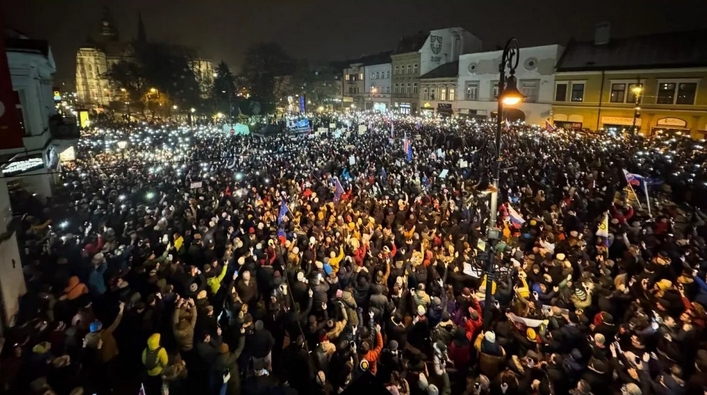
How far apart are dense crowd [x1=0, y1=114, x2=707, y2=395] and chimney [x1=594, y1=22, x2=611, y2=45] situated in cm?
2417

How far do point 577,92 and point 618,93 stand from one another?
330 cm

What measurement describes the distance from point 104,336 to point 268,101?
4214 centimetres

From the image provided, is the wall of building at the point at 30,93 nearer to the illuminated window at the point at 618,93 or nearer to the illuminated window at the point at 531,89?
the illuminated window at the point at 531,89

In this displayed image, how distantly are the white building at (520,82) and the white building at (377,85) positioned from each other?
14700mm

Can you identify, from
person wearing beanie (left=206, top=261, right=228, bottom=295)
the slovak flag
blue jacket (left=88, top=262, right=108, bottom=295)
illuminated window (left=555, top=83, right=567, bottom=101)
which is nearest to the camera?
blue jacket (left=88, top=262, right=108, bottom=295)

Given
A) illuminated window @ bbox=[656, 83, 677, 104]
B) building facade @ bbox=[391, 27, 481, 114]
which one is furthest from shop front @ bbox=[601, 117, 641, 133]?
building facade @ bbox=[391, 27, 481, 114]

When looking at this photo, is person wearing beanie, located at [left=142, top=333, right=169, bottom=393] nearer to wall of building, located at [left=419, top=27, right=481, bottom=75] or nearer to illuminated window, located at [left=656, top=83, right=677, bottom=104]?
illuminated window, located at [left=656, top=83, right=677, bottom=104]

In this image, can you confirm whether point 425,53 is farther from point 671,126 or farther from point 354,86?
point 671,126

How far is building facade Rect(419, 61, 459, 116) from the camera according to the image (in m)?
45.9

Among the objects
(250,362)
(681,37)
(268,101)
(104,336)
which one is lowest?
(250,362)

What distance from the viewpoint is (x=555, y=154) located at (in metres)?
18.5

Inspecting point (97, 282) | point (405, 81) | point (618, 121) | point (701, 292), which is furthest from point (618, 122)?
point (97, 282)

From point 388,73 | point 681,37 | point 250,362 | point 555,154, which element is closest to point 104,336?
point 250,362

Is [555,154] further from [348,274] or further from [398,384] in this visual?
[398,384]
